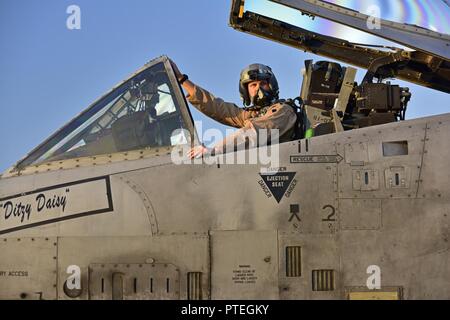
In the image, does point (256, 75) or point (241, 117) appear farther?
point (241, 117)

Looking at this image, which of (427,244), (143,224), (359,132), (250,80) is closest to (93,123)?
(143,224)

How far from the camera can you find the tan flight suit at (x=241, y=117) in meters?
7.53

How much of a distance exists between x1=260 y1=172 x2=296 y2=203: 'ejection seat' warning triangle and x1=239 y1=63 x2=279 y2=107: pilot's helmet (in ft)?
6.81

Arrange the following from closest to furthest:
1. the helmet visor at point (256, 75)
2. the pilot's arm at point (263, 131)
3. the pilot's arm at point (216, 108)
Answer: the pilot's arm at point (263, 131)
the helmet visor at point (256, 75)
the pilot's arm at point (216, 108)

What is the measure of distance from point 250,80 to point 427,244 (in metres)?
3.14

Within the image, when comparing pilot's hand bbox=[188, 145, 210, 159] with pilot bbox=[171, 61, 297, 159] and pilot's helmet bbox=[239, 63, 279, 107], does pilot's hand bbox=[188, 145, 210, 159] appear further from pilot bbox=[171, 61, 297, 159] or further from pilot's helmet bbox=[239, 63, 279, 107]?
pilot's helmet bbox=[239, 63, 279, 107]

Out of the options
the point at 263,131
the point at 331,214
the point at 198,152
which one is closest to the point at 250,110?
the point at 263,131

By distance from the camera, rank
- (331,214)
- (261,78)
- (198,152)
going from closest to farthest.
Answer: (331,214), (198,152), (261,78)

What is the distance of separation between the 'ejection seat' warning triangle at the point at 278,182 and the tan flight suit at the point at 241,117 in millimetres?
515

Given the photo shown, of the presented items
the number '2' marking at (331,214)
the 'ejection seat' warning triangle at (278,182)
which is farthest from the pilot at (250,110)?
the number '2' marking at (331,214)

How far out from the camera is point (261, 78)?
8.95 metres

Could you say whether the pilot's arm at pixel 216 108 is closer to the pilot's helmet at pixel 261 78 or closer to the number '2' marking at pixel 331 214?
the pilot's helmet at pixel 261 78

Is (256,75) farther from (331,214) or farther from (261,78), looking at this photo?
(331,214)

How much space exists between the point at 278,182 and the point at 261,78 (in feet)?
7.34
